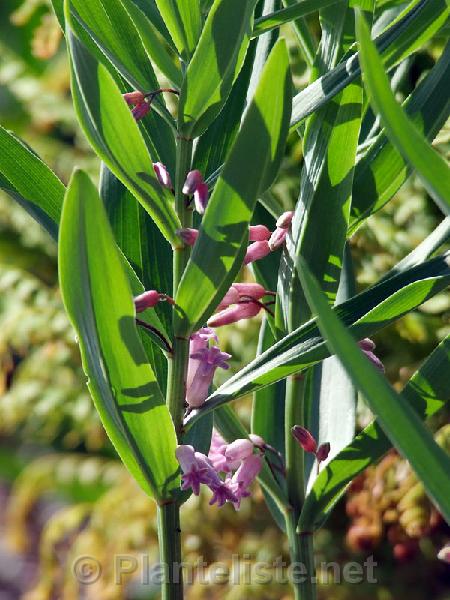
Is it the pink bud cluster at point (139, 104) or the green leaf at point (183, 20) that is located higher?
the green leaf at point (183, 20)

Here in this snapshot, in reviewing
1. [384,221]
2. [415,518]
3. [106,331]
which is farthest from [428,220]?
[106,331]

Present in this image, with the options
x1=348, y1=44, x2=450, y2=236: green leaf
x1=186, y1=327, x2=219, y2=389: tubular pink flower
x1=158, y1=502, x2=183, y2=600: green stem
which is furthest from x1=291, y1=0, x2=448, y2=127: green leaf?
x1=158, y1=502, x2=183, y2=600: green stem

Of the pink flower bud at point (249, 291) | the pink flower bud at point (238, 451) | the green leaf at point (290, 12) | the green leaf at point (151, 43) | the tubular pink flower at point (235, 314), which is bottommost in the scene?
the pink flower bud at point (238, 451)

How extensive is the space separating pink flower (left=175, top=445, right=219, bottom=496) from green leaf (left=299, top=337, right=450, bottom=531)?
0.29 feet

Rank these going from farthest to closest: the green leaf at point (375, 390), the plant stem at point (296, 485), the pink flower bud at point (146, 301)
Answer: the plant stem at point (296, 485) < the pink flower bud at point (146, 301) < the green leaf at point (375, 390)

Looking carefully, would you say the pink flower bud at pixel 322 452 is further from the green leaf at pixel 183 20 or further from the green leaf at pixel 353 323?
the green leaf at pixel 183 20

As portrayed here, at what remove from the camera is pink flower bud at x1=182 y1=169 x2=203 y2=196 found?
53 cm

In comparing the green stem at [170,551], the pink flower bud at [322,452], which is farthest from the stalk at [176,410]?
the pink flower bud at [322,452]

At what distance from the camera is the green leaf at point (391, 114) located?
1.32 ft

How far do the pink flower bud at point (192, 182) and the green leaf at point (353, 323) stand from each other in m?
0.10

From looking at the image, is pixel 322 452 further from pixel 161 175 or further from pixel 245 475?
pixel 161 175

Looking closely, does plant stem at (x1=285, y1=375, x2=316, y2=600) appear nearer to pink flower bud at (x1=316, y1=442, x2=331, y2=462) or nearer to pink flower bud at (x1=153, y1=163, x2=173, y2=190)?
pink flower bud at (x1=316, y1=442, x2=331, y2=462)

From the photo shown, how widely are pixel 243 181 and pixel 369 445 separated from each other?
0.66 ft

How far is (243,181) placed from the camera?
17.6 inches
